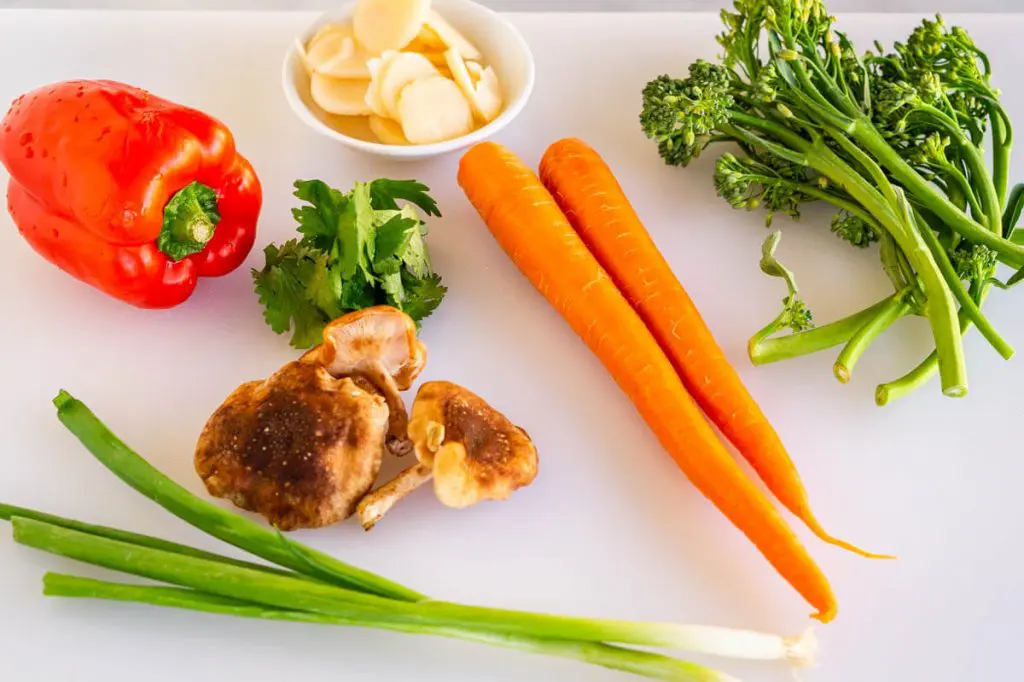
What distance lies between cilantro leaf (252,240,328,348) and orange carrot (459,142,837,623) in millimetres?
349

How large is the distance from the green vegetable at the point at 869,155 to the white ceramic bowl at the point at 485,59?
0.80 ft

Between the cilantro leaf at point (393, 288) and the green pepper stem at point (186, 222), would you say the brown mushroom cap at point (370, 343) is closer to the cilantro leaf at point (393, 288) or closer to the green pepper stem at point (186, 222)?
the cilantro leaf at point (393, 288)

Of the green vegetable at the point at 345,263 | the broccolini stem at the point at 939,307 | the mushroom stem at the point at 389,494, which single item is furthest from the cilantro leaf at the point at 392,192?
the broccolini stem at the point at 939,307

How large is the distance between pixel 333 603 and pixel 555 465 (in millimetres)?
412

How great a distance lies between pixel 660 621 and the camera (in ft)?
4.27

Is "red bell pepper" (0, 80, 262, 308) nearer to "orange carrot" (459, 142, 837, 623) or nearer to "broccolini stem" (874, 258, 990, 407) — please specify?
"orange carrot" (459, 142, 837, 623)

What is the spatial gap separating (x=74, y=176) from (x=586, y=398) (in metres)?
0.85

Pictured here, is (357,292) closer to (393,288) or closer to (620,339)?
(393,288)

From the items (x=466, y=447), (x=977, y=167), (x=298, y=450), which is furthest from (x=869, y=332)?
(x=298, y=450)

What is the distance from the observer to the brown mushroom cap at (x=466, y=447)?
4.21ft

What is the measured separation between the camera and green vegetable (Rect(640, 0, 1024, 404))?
153cm

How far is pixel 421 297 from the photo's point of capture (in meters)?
1.55

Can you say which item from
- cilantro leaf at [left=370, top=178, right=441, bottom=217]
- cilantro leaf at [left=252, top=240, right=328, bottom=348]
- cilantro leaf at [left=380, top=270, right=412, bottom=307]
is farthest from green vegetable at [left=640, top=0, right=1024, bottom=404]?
cilantro leaf at [left=252, top=240, right=328, bottom=348]

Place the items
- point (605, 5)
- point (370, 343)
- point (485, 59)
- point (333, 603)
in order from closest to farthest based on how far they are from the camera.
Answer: point (333, 603)
point (370, 343)
point (485, 59)
point (605, 5)
